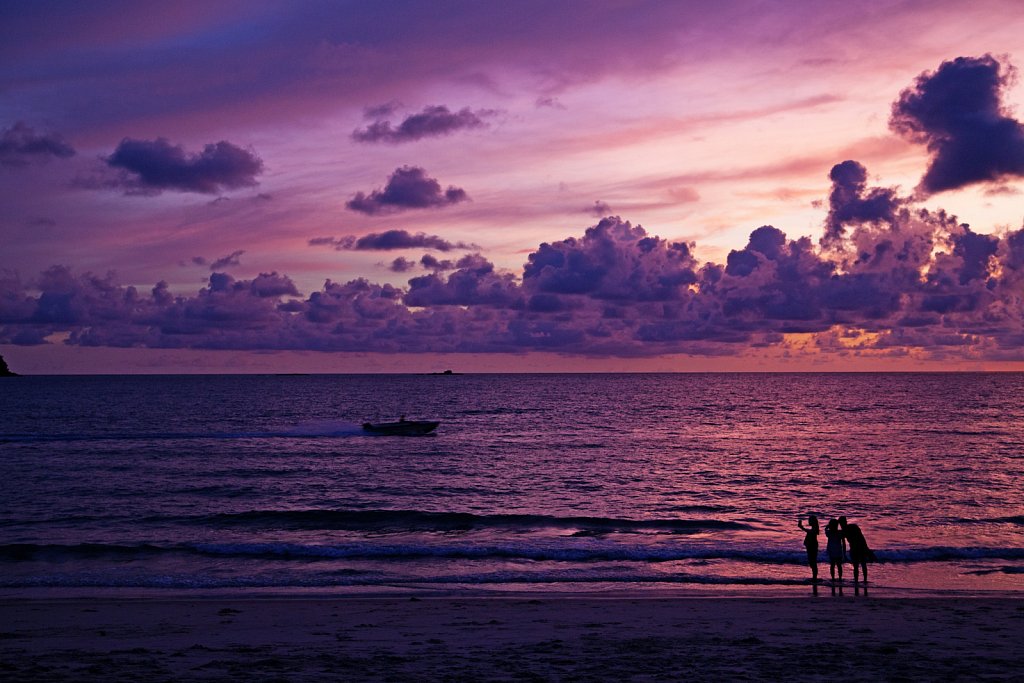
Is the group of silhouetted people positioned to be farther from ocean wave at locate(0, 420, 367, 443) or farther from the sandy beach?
ocean wave at locate(0, 420, 367, 443)

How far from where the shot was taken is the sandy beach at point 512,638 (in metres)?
14.1

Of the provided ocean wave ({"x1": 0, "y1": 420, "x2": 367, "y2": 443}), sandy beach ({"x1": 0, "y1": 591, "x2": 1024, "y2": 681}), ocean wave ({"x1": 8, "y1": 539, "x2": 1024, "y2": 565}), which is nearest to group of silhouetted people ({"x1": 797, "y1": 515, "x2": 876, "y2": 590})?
sandy beach ({"x1": 0, "y1": 591, "x2": 1024, "y2": 681})

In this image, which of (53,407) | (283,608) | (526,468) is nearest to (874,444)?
(526,468)

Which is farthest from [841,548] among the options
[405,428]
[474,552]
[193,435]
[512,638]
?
[193,435]

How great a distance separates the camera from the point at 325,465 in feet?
187

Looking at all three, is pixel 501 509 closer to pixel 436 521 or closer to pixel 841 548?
pixel 436 521

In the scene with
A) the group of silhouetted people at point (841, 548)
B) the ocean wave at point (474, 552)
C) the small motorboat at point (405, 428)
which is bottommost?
Result: the small motorboat at point (405, 428)

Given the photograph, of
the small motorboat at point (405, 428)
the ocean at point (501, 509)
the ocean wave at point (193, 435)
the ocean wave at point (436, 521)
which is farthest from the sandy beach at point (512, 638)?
the ocean wave at point (193, 435)

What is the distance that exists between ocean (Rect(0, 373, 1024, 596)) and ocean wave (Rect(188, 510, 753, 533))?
0.18 m

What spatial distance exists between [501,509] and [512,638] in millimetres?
21776

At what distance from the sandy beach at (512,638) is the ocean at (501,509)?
3017 millimetres

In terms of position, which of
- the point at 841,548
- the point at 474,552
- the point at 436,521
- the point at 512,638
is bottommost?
the point at 436,521

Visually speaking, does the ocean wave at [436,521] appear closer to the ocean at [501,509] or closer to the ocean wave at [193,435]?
the ocean at [501,509]

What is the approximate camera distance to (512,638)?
16.8 metres
